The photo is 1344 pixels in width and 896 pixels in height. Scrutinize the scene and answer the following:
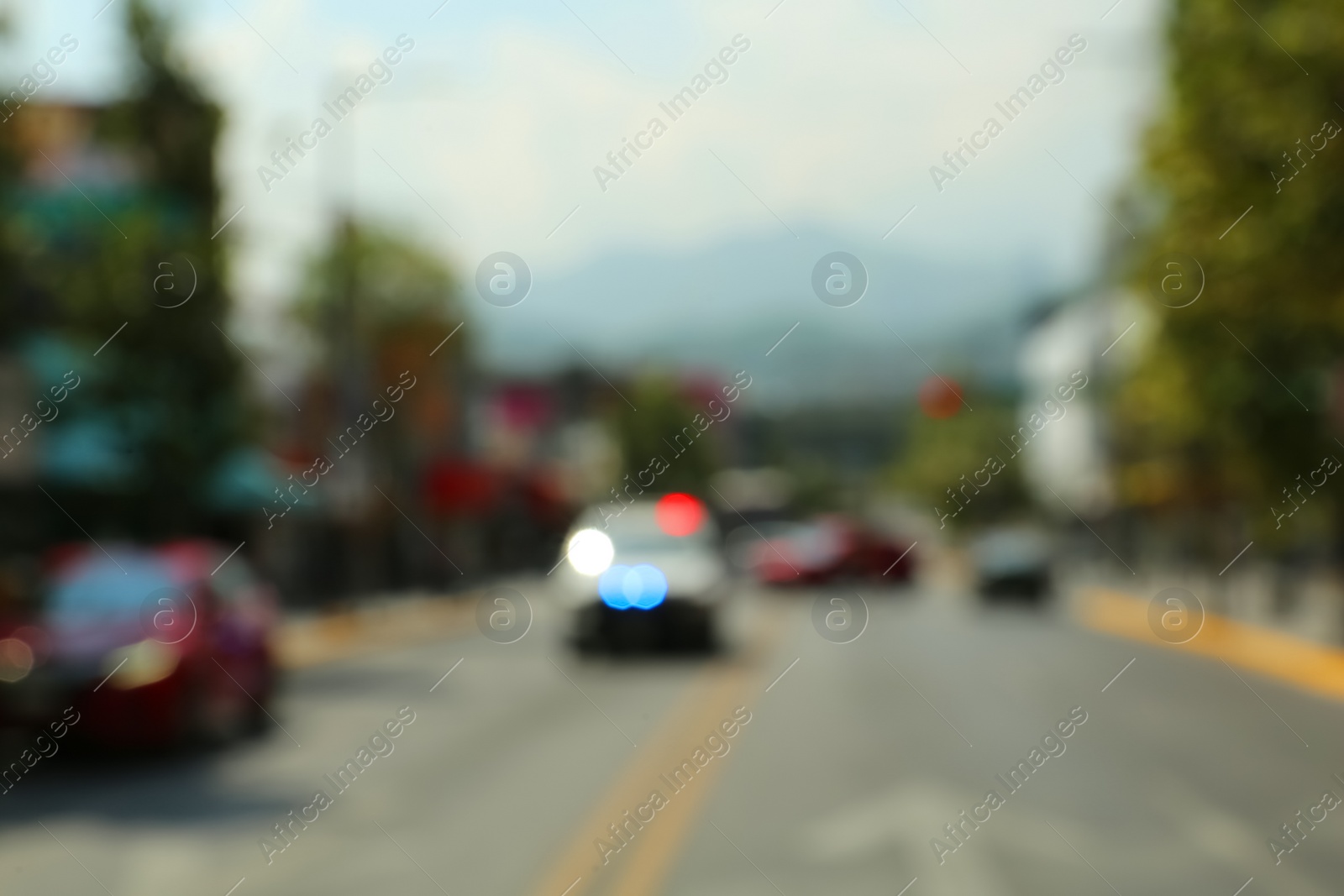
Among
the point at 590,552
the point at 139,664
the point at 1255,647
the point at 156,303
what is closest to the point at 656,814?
the point at 139,664

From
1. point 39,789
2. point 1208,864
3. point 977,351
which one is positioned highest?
point 977,351

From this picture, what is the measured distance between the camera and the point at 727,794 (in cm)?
1211

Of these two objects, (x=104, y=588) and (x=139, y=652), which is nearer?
(x=139, y=652)

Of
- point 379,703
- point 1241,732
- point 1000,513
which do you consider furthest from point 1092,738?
point 1000,513

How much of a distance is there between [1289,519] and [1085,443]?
67.7 m

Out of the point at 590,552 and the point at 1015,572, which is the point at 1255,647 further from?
the point at 1015,572

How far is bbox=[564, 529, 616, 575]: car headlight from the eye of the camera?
25438mm

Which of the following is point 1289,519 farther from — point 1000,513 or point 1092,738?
point 1000,513

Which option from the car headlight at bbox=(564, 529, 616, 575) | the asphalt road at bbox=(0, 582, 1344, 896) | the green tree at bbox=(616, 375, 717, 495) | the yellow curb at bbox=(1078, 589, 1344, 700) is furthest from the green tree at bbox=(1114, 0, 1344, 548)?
the green tree at bbox=(616, 375, 717, 495)

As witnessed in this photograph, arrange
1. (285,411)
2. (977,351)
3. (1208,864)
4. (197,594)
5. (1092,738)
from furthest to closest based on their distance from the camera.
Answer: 1. (977,351)
2. (285,411)
3. (197,594)
4. (1092,738)
5. (1208,864)

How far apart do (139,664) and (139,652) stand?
165 mm

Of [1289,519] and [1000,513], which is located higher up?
[1000,513]

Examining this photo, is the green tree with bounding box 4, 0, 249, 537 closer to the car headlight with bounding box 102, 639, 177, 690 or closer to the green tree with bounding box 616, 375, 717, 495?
the car headlight with bounding box 102, 639, 177, 690

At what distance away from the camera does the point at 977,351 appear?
177 m
